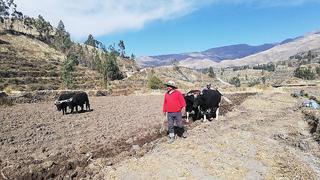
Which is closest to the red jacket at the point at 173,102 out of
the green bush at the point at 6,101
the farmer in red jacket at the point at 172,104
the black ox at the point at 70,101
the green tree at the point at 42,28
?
the farmer in red jacket at the point at 172,104

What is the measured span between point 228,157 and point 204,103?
822cm

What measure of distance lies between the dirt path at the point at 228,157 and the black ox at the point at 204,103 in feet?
6.31

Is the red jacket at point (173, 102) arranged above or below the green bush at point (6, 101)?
above

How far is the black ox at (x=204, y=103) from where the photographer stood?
20.7 meters

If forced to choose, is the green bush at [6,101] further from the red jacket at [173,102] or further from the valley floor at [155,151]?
the red jacket at [173,102]

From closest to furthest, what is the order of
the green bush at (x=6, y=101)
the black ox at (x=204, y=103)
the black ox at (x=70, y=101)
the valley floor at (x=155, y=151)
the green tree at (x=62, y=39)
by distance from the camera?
the valley floor at (x=155, y=151) < the black ox at (x=204, y=103) < the black ox at (x=70, y=101) < the green bush at (x=6, y=101) < the green tree at (x=62, y=39)

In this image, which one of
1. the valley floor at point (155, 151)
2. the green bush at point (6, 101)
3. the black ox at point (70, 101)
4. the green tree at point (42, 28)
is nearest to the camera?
the valley floor at point (155, 151)

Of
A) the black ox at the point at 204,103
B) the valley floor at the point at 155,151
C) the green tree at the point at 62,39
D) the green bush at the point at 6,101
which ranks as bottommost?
the green bush at the point at 6,101

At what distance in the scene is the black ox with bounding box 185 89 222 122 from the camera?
2073cm

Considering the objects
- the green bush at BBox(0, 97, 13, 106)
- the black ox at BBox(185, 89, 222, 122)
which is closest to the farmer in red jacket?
the black ox at BBox(185, 89, 222, 122)

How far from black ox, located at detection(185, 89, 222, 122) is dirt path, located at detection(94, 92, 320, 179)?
→ 1.92 meters

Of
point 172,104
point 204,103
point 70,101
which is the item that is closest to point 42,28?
point 70,101

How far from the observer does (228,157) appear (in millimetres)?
12703

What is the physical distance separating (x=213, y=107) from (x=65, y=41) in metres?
152
